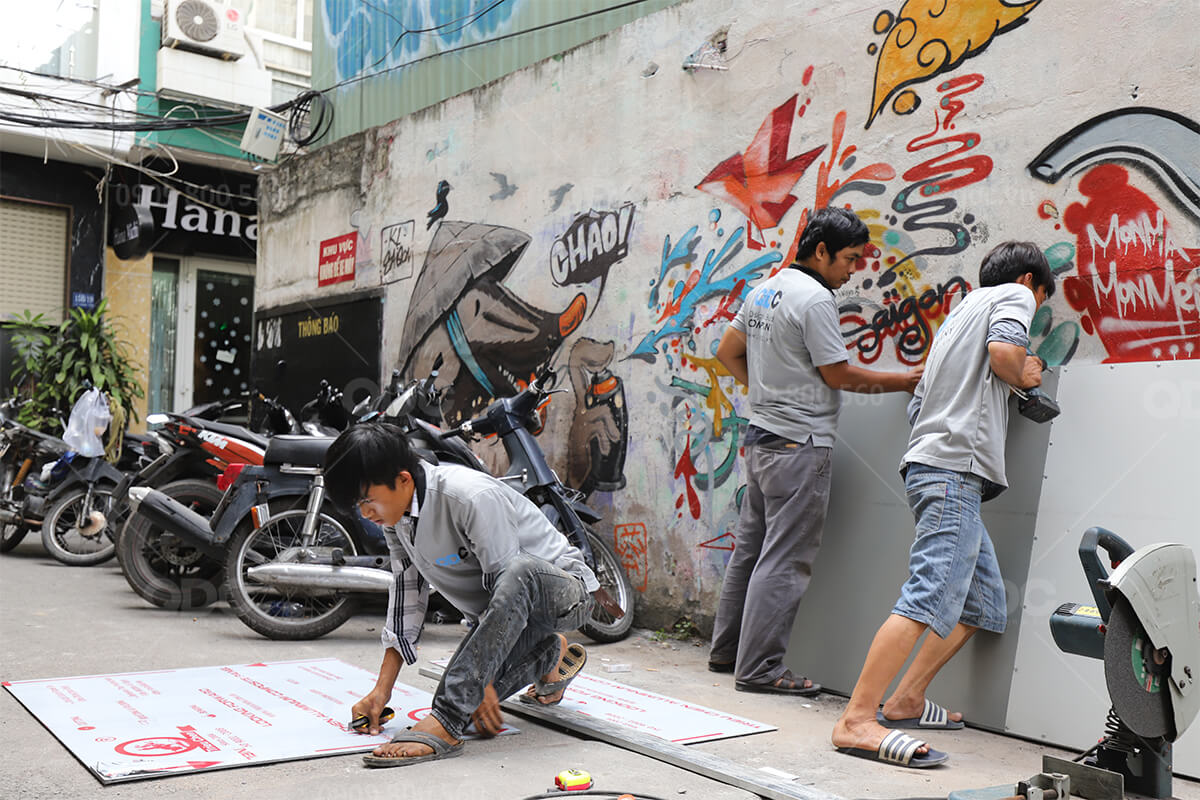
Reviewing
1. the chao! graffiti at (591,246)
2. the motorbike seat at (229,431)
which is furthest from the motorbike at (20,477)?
the chao! graffiti at (591,246)

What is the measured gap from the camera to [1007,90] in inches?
158

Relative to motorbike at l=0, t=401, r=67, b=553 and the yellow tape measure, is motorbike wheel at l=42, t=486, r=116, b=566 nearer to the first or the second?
motorbike at l=0, t=401, r=67, b=553

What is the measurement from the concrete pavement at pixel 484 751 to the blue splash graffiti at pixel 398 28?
4.46 metres

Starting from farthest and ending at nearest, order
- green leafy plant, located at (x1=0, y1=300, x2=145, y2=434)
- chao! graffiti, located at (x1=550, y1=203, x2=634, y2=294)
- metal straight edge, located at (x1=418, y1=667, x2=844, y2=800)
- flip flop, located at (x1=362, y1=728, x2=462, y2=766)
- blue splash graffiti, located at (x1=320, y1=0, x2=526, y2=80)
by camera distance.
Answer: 1. green leafy plant, located at (x1=0, y1=300, x2=145, y2=434)
2. blue splash graffiti, located at (x1=320, y1=0, x2=526, y2=80)
3. chao! graffiti, located at (x1=550, y1=203, x2=634, y2=294)
4. flip flop, located at (x1=362, y1=728, x2=462, y2=766)
5. metal straight edge, located at (x1=418, y1=667, x2=844, y2=800)

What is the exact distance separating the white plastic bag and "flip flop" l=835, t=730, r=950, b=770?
6450 millimetres

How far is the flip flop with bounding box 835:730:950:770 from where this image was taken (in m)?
2.99

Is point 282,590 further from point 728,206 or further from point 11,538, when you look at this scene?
A: point 11,538

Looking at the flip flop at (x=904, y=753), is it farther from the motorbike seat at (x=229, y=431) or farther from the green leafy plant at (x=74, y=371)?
the green leafy plant at (x=74, y=371)

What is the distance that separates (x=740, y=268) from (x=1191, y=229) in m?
2.01

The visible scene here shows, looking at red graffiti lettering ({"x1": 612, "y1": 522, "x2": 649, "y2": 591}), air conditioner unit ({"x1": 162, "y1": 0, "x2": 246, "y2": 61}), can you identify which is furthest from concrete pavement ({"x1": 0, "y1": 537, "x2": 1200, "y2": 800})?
A: air conditioner unit ({"x1": 162, "y1": 0, "x2": 246, "y2": 61})

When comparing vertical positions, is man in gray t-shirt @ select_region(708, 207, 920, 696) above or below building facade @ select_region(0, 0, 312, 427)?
below

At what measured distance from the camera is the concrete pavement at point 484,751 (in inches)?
106

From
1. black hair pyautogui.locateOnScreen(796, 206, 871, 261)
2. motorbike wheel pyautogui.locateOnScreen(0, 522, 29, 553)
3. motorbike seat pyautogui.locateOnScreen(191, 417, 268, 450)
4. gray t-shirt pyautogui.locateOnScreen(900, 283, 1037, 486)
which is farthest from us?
motorbike wheel pyautogui.locateOnScreen(0, 522, 29, 553)

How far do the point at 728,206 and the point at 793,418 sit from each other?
1.51 metres
